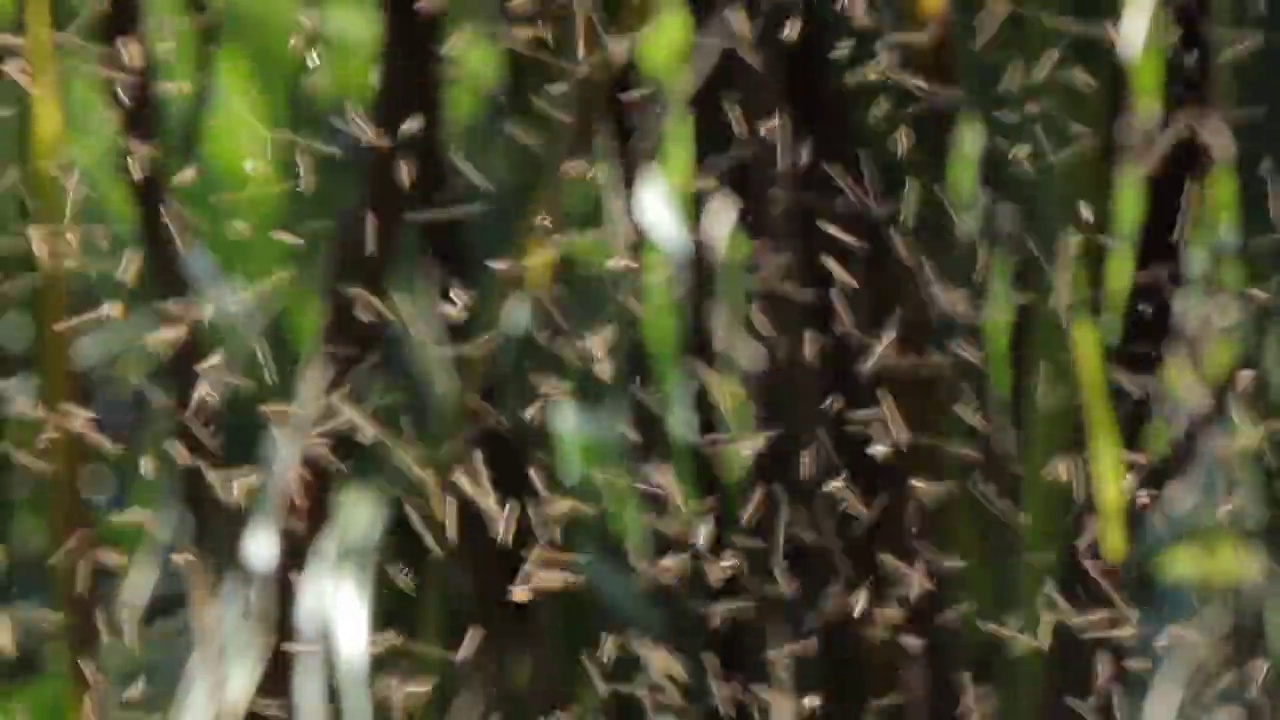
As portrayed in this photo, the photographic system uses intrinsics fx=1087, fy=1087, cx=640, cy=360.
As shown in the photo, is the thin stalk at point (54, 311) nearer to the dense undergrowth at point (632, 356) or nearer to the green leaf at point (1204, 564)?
the dense undergrowth at point (632, 356)

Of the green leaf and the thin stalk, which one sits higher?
the thin stalk

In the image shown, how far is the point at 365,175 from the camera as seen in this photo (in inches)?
12.1

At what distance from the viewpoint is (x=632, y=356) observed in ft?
1.03

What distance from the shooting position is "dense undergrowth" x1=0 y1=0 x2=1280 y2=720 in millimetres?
308

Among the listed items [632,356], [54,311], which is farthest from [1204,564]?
[54,311]

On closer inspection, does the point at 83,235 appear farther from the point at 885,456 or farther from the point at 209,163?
the point at 885,456

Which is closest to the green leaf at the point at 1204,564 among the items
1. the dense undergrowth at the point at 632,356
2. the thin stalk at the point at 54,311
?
the dense undergrowth at the point at 632,356

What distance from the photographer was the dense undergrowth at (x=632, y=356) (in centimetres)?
31

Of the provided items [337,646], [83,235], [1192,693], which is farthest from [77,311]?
[1192,693]

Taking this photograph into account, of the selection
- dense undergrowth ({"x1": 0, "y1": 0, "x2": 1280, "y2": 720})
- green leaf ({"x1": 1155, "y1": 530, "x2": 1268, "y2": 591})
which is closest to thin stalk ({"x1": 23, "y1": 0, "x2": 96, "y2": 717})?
dense undergrowth ({"x1": 0, "y1": 0, "x2": 1280, "y2": 720})

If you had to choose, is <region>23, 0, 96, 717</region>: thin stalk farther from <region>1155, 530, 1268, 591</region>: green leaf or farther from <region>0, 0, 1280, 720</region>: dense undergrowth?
<region>1155, 530, 1268, 591</region>: green leaf

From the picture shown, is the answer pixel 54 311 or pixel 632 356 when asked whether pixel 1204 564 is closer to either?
pixel 632 356

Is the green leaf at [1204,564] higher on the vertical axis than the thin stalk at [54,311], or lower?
lower

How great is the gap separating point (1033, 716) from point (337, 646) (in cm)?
21
